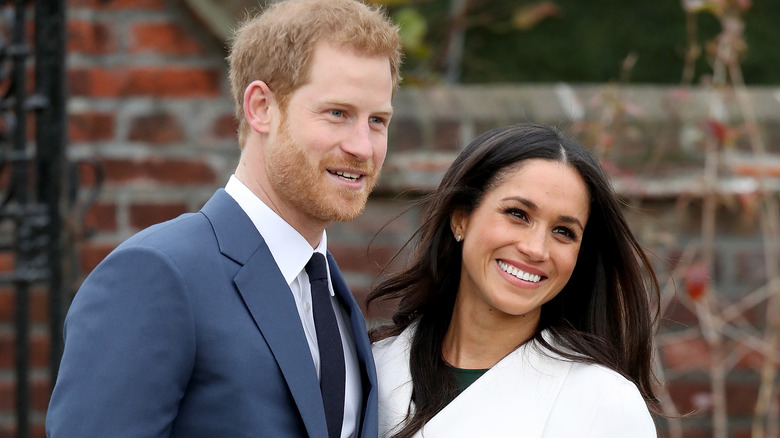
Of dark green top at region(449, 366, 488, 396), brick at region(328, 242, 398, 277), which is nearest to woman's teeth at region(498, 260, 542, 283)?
dark green top at region(449, 366, 488, 396)

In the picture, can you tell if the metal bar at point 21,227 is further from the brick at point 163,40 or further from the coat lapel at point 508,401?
the coat lapel at point 508,401

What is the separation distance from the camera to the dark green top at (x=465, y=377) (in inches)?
110

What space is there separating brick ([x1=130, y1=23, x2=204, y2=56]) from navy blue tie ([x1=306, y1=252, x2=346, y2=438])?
161cm

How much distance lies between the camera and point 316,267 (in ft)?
8.20

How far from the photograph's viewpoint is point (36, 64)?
129 inches

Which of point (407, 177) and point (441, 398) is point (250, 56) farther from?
point (407, 177)

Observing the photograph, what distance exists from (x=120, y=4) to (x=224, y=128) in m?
0.54

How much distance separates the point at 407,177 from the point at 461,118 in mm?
299

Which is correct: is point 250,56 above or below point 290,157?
above

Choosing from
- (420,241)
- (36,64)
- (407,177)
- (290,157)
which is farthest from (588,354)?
(36,64)

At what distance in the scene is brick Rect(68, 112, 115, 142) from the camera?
3.83 metres

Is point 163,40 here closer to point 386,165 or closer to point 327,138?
point 386,165

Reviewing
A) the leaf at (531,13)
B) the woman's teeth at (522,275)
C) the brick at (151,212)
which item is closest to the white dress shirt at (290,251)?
the woman's teeth at (522,275)

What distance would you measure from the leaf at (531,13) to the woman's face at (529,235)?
199 cm
